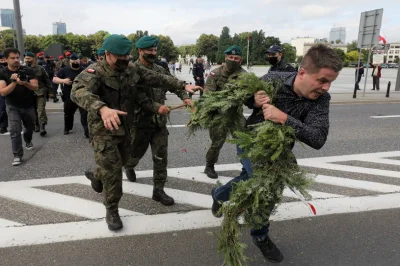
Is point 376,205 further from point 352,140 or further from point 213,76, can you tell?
point 352,140

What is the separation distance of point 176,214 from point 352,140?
523 centimetres

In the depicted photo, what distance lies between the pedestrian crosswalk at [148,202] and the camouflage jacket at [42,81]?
404 centimetres

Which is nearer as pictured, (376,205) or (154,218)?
(154,218)

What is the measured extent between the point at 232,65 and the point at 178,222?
7.83ft

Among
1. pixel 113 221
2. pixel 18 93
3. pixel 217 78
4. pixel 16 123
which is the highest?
pixel 217 78

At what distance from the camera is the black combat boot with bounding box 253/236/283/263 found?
2.88m

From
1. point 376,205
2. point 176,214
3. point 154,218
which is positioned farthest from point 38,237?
point 376,205

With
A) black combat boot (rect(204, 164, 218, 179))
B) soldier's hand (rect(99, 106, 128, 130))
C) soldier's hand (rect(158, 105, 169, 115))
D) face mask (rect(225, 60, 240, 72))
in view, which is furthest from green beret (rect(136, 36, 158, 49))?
black combat boot (rect(204, 164, 218, 179))

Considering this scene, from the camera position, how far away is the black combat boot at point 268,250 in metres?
2.88

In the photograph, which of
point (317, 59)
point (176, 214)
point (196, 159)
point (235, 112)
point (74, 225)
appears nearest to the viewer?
point (317, 59)

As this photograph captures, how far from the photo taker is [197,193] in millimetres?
4352

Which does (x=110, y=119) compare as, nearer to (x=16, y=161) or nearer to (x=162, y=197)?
(x=162, y=197)

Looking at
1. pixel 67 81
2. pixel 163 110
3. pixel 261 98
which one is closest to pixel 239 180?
pixel 261 98

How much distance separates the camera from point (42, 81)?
8055 mm
